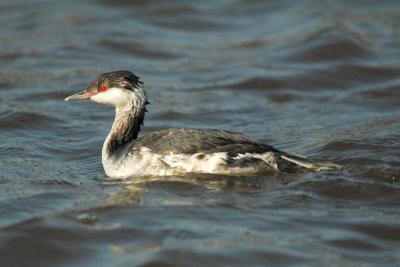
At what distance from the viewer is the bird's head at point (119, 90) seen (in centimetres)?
1084

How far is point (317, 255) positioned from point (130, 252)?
1651 mm

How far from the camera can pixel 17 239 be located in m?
8.63

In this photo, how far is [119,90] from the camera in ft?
35.6

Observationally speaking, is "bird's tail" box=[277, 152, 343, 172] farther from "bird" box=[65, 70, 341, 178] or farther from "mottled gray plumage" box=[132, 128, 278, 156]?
"mottled gray plumage" box=[132, 128, 278, 156]

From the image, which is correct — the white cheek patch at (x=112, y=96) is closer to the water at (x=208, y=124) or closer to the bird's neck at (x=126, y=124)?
the bird's neck at (x=126, y=124)

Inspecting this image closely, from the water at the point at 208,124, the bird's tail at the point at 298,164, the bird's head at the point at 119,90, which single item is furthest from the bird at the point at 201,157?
the bird's head at the point at 119,90

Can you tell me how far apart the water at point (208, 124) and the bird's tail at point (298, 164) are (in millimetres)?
103

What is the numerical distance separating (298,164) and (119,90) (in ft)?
7.62

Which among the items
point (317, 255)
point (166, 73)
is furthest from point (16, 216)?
point (166, 73)

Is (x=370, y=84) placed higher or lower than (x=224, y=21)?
lower

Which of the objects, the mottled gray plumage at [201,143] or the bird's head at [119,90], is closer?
the mottled gray plumage at [201,143]

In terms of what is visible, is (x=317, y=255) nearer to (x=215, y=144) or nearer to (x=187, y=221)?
(x=187, y=221)

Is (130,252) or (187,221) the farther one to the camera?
(187,221)

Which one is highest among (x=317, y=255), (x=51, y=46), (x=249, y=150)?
(x=51, y=46)
